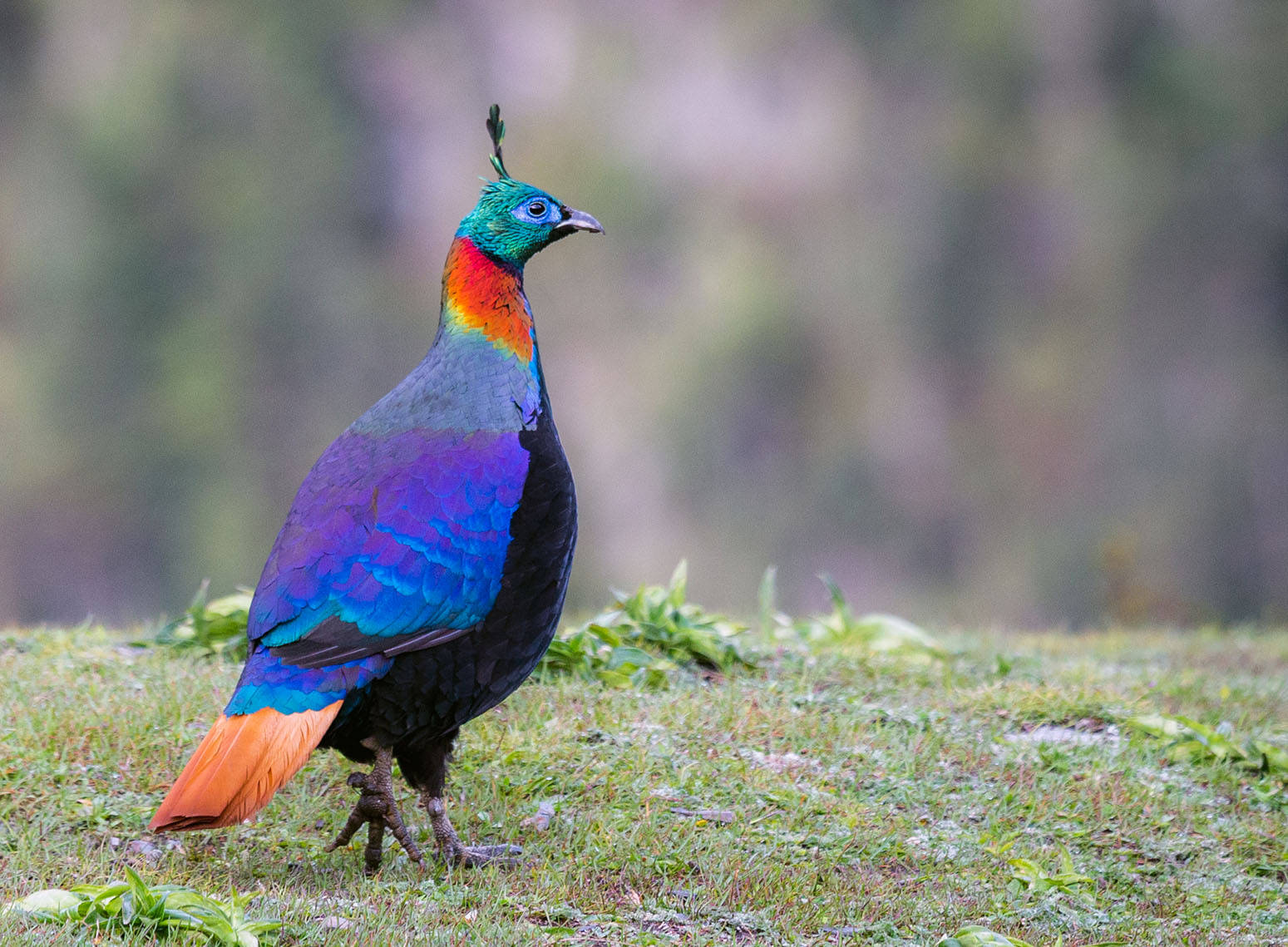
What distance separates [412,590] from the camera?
357 centimetres

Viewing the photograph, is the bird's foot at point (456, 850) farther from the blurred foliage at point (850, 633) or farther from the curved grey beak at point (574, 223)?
the blurred foliage at point (850, 633)

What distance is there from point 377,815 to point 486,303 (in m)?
1.47

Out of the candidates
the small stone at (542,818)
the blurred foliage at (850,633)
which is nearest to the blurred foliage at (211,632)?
the small stone at (542,818)

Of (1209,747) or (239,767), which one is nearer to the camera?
(239,767)

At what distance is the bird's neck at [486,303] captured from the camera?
4.04 m

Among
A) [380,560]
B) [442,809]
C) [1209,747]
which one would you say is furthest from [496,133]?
[1209,747]

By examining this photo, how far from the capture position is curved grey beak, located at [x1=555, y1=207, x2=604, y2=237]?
4258mm

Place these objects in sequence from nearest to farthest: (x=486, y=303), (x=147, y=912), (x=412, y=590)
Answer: (x=147, y=912)
(x=412, y=590)
(x=486, y=303)

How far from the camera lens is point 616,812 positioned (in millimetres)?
4078

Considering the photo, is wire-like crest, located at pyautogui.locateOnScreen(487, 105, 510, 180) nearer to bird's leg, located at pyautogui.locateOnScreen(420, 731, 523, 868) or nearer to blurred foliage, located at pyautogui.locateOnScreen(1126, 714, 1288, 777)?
bird's leg, located at pyautogui.locateOnScreen(420, 731, 523, 868)

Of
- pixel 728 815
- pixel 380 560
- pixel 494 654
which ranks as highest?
pixel 380 560

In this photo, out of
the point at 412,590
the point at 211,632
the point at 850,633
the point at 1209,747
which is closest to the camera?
the point at 412,590

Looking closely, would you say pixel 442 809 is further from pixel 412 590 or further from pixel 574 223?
pixel 574 223

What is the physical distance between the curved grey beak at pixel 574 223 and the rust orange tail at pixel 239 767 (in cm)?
164
